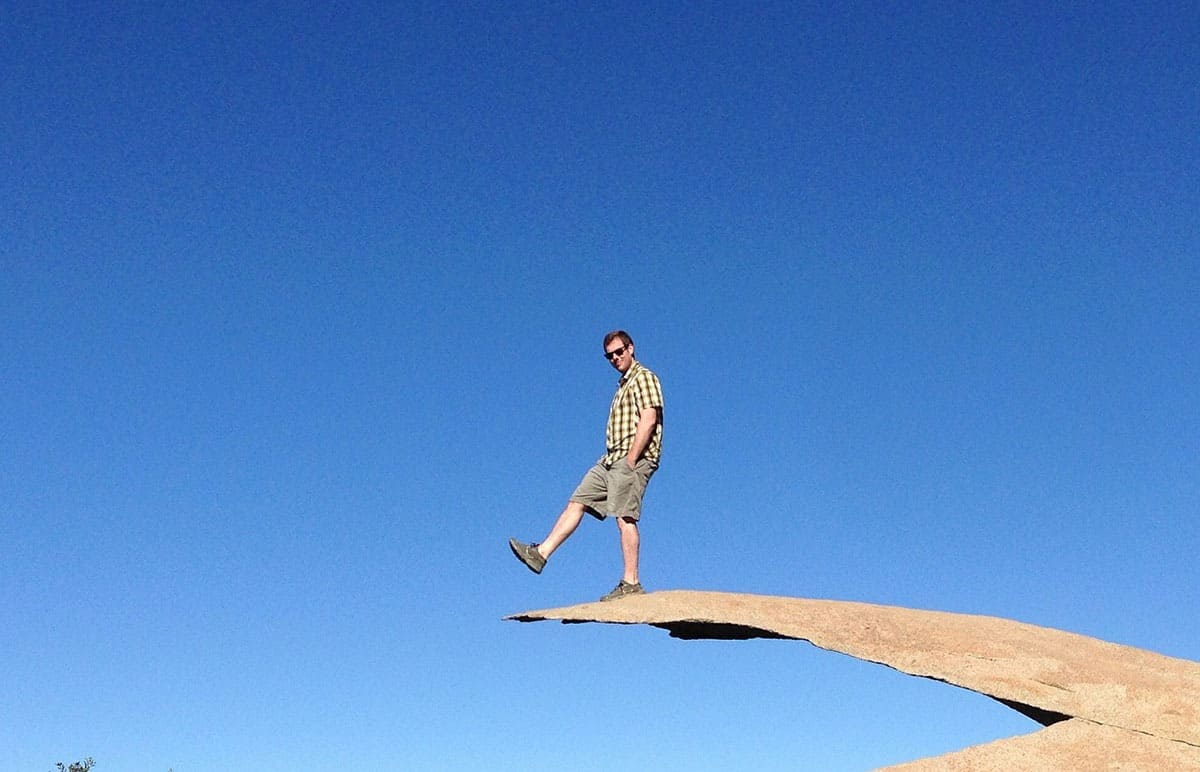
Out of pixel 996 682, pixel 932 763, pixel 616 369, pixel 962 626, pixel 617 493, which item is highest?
pixel 616 369

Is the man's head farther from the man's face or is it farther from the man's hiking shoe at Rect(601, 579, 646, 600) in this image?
the man's hiking shoe at Rect(601, 579, 646, 600)

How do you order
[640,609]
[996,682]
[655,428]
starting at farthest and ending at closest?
[655,428] → [640,609] → [996,682]

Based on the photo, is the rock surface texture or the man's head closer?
the rock surface texture

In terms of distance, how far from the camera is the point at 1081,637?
10.4m

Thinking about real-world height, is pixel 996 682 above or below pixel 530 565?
below

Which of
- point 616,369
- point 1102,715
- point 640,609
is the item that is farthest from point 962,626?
point 616,369

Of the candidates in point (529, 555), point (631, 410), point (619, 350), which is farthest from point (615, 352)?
point (529, 555)

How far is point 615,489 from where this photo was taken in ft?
32.2

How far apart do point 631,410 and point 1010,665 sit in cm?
347

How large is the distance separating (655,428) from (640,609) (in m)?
Result: 1.55

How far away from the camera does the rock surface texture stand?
8008 mm

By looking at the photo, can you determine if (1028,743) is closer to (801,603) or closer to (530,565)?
(801,603)

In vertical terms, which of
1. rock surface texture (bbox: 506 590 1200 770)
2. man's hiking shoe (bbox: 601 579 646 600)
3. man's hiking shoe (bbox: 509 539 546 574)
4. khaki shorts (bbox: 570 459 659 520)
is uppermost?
khaki shorts (bbox: 570 459 659 520)

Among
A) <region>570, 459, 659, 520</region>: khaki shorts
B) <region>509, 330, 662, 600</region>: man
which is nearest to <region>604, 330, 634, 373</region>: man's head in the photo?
<region>509, 330, 662, 600</region>: man
